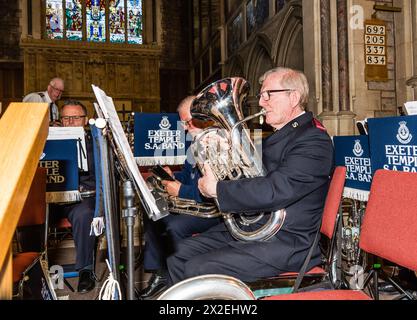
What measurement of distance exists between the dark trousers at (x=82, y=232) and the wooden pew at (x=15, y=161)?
2.68m

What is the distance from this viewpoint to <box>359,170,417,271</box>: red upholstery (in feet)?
5.43

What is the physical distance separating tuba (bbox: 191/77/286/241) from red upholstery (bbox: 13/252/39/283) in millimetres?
1162

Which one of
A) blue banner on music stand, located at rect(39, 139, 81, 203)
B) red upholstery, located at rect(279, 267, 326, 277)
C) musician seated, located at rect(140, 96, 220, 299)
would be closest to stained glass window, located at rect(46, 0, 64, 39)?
blue banner on music stand, located at rect(39, 139, 81, 203)

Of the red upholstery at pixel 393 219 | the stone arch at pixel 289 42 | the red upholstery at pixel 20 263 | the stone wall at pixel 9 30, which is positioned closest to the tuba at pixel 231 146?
the red upholstery at pixel 393 219

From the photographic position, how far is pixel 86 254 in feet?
11.1

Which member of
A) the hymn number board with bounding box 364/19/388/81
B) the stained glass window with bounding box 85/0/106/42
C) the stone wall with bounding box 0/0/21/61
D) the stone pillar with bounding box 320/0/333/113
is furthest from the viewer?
the stained glass window with bounding box 85/0/106/42

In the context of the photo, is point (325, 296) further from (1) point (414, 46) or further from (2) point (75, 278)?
(1) point (414, 46)

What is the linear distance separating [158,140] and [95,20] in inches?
454

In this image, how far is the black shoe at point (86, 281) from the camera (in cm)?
328

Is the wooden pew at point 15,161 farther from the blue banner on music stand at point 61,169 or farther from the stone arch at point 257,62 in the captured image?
the stone arch at point 257,62

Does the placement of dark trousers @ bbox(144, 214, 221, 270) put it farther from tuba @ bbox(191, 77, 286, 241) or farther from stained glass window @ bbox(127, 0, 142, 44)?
stained glass window @ bbox(127, 0, 142, 44)
